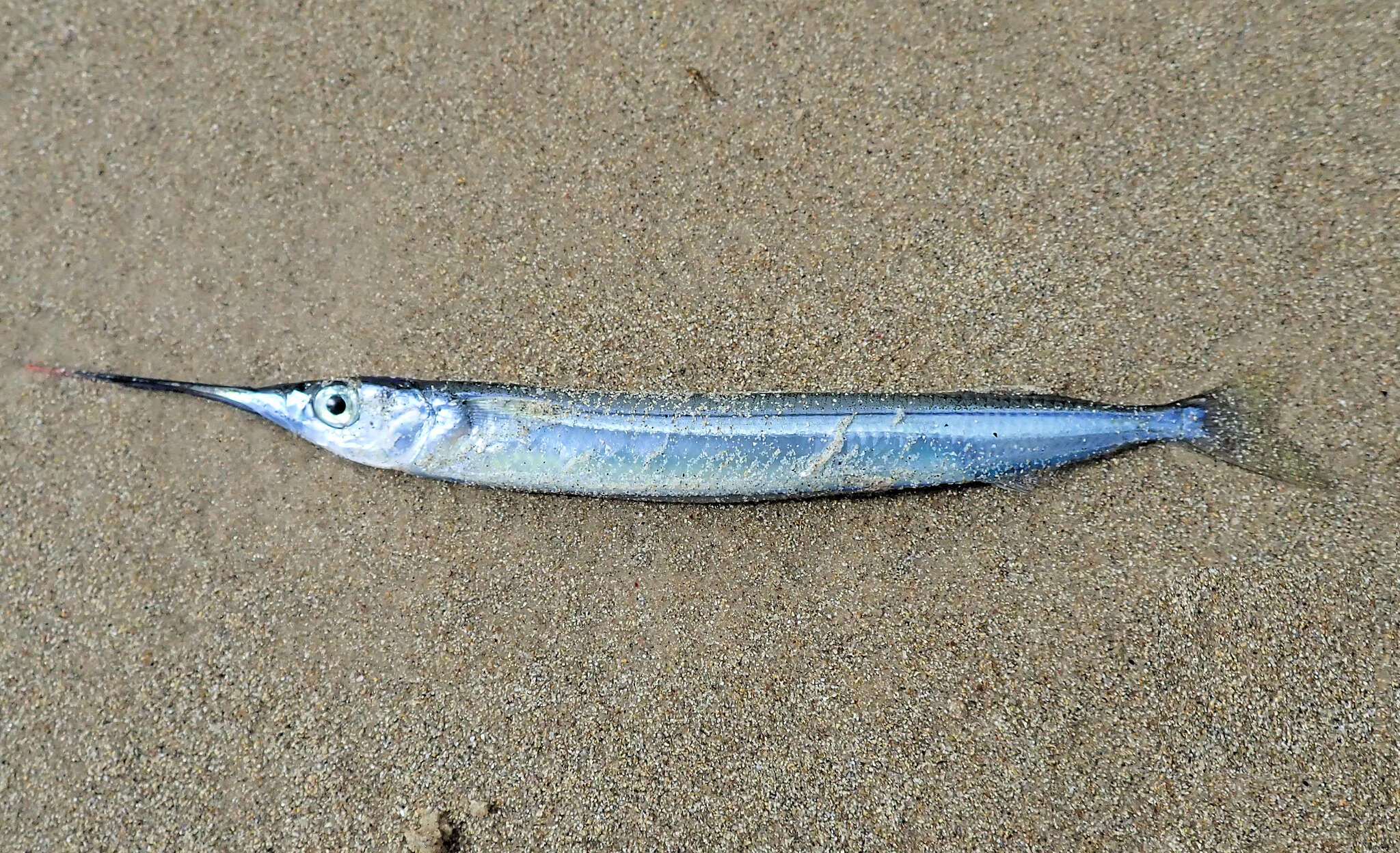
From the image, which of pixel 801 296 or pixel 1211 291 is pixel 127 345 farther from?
pixel 1211 291

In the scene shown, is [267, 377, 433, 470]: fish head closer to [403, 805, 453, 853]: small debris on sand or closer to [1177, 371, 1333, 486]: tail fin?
[403, 805, 453, 853]: small debris on sand

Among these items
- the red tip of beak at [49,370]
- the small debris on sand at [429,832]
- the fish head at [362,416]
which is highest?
the red tip of beak at [49,370]

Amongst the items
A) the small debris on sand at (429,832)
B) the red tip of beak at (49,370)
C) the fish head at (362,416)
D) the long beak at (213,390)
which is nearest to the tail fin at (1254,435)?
the fish head at (362,416)

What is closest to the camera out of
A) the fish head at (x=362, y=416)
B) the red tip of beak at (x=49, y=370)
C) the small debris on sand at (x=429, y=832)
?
the small debris on sand at (x=429, y=832)

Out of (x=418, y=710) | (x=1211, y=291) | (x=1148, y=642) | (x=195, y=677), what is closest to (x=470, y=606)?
(x=418, y=710)

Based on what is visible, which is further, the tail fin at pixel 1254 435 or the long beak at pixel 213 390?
the long beak at pixel 213 390

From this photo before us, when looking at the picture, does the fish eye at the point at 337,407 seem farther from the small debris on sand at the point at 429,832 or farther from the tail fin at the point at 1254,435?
the tail fin at the point at 1254,435

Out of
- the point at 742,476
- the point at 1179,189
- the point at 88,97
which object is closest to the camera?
the point at 742,476
